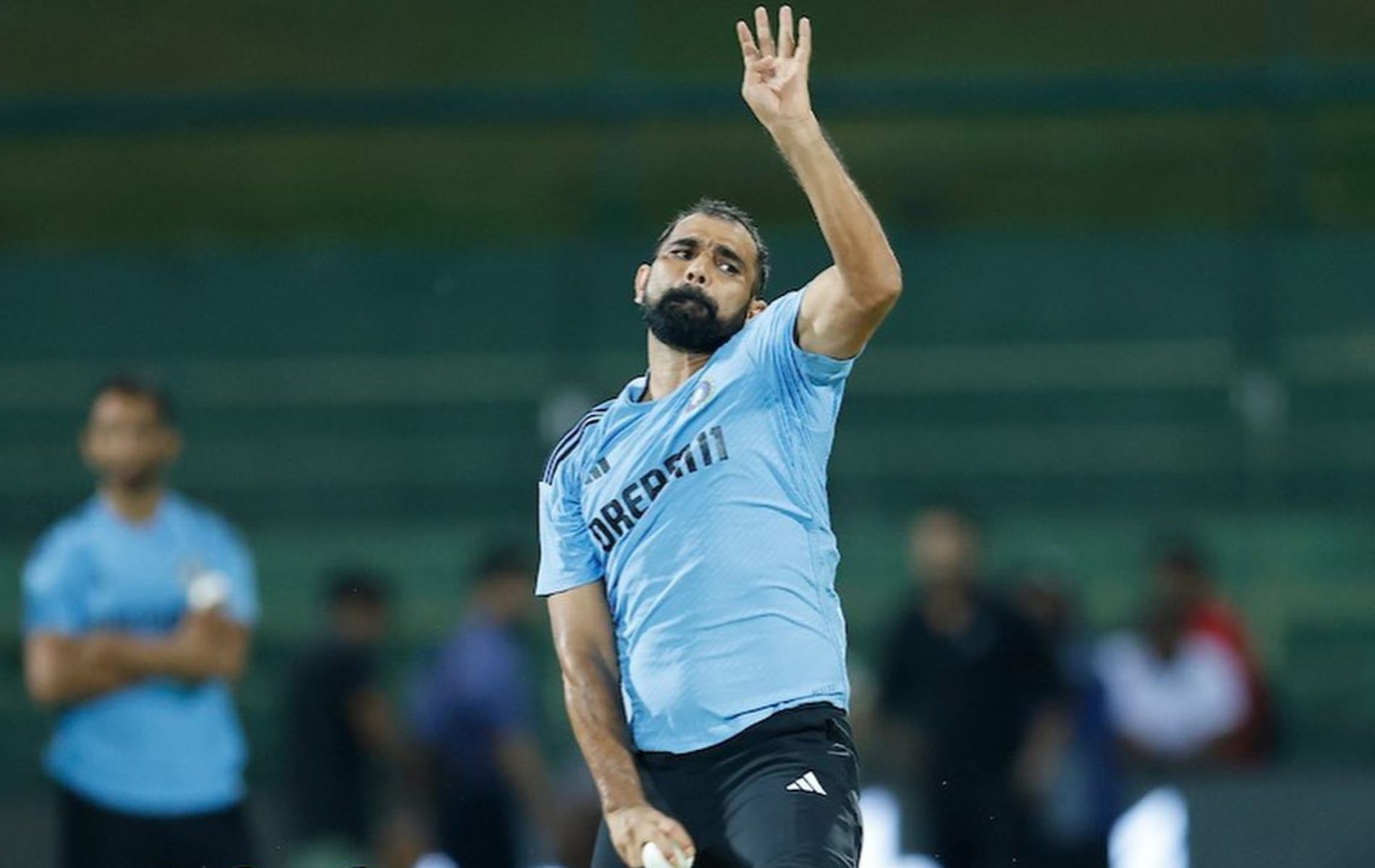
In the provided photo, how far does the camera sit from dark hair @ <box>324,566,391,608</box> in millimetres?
11320

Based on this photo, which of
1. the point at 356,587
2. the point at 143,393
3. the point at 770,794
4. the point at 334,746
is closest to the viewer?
the point at 770,794

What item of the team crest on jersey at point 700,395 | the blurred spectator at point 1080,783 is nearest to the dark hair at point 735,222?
the team crest on jersey at point 700,395

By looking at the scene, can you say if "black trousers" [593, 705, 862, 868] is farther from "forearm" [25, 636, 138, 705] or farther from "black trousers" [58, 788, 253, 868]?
"forearm" [25, 636, 138, 705]

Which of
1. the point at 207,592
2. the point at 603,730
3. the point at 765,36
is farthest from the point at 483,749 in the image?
the point at 765,36

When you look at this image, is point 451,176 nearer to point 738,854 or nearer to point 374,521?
point 374,521

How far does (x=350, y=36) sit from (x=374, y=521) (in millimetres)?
2680

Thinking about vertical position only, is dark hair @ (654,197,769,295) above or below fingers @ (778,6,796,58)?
below

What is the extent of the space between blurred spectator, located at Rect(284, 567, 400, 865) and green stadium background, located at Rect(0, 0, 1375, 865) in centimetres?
85

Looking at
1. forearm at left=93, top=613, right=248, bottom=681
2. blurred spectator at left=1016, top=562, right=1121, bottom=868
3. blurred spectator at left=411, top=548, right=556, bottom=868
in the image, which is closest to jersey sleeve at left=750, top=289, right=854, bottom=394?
forearm at left=93, top=613, right=248, bottom=681

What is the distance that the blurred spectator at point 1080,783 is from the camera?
10.5 metres

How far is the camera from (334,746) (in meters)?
10.8

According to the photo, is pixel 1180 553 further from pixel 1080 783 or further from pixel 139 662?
pixel 139 662

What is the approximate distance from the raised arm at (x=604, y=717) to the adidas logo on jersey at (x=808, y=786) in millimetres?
253

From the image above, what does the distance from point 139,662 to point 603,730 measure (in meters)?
2.69
